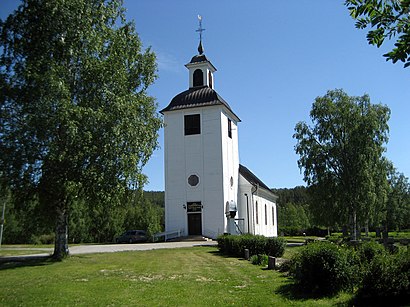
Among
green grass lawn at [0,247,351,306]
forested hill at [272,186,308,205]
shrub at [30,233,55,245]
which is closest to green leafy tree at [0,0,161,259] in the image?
green grass lawn at [0,247,351,306]

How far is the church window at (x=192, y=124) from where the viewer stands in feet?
133

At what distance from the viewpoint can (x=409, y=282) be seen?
899 cm

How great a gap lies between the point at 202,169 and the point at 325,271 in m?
29.1

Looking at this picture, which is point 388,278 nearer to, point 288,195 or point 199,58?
point 199,58

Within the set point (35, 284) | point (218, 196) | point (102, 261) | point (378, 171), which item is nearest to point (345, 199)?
point (378, 171)

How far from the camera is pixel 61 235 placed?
1939 cm

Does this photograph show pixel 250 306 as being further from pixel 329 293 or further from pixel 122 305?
pixel 122 305

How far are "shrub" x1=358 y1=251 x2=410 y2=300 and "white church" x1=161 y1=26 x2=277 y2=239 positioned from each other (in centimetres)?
2874

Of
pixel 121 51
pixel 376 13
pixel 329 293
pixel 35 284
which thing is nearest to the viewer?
pixel 376 13

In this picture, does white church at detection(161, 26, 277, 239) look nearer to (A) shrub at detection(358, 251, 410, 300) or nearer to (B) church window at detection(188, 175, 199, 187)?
(B) church window at detection(188, 175, 199, 187)

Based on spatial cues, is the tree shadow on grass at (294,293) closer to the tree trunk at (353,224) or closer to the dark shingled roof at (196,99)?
the tree trunk at (353,224)

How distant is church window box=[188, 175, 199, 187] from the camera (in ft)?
130

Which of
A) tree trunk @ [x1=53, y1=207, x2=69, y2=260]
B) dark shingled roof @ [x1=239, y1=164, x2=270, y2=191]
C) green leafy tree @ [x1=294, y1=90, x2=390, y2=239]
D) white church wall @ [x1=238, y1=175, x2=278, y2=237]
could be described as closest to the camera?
tree trunk @ [x1=53, y1=207, x2=69, y2=260]

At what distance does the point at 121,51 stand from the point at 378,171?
23.0 m
